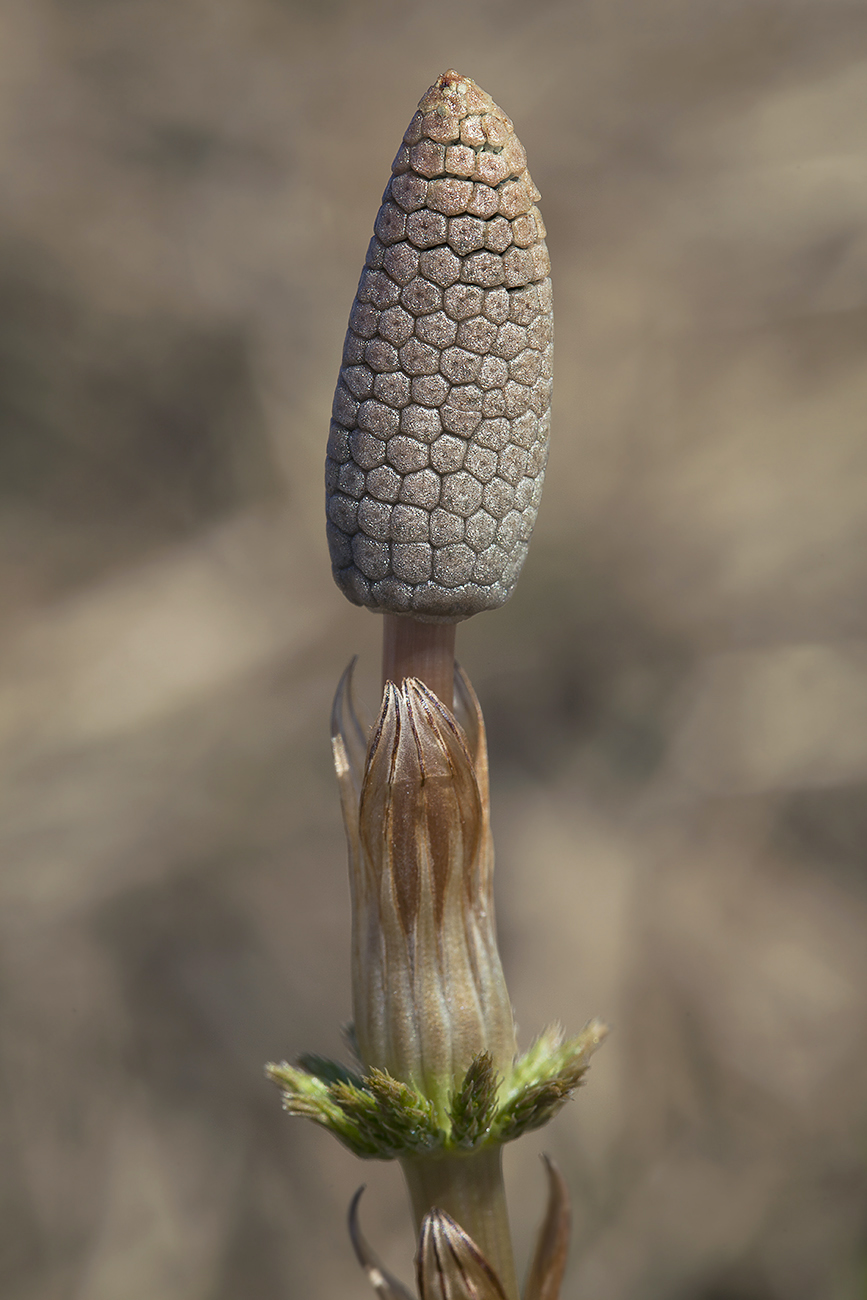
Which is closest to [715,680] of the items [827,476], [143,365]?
[827,476]

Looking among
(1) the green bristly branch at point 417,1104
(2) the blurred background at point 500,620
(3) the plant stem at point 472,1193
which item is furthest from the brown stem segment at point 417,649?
(2) the blurred background at point 500,620

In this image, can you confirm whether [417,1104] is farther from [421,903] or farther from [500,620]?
[500,620]

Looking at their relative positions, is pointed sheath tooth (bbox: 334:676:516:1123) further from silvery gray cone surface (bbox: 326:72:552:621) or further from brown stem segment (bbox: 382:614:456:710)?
silvery gray cone surface (bbox: 326:72:552:621)

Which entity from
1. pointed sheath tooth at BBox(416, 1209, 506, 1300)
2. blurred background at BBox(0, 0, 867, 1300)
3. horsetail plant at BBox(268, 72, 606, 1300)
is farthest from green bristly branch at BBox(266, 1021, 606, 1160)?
blurred background at BBox(0, 0, 867, 1300)

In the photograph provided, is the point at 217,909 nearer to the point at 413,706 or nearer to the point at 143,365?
the point at 143,365

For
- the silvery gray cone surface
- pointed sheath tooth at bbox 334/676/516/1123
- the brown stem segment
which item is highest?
the silvery gray cone surface

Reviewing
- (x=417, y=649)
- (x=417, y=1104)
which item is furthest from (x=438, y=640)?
(x=417, y=1104)
